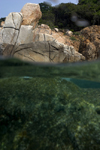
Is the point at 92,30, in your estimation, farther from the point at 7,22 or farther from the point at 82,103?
the point at 82,103

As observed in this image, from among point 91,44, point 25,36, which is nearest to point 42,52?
point 25,36

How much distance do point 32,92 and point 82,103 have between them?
2.27m

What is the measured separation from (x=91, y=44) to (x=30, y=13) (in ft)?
37.1

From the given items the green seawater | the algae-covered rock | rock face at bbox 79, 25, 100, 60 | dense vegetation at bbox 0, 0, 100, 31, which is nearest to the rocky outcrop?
rock face at bbox 79, 25, 100, 60

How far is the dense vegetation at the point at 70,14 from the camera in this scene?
3244 cm

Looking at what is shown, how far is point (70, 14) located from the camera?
3494cm

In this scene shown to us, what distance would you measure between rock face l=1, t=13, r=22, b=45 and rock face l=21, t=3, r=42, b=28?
61.7 inches

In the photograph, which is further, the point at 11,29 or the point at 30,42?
the point at 11,29

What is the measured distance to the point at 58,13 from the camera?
3738cm

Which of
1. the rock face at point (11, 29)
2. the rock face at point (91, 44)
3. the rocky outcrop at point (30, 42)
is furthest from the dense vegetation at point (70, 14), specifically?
the rock face at point (11, 29)

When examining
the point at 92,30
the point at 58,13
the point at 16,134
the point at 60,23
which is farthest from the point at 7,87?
Result: the point at 58,13

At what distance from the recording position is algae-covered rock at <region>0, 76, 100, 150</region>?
14.4 ft

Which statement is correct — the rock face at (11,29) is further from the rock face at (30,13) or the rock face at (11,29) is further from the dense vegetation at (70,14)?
the dense vegetation at (70,14)

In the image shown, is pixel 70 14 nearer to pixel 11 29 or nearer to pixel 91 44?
pixel 91 44
